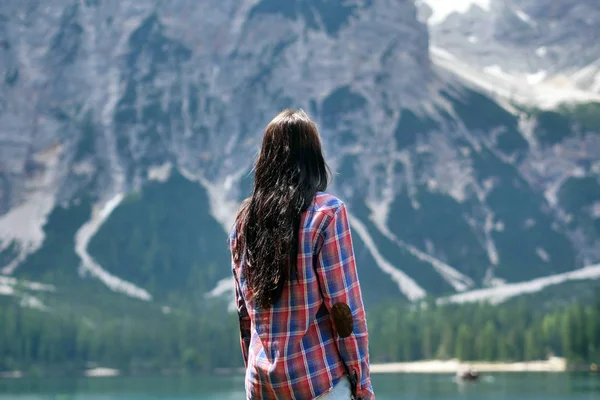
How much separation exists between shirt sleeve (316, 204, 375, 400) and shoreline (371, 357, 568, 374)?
16053 cm

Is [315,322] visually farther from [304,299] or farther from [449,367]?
[449,367]

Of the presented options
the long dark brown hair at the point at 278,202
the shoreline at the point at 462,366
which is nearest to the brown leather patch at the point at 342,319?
the long dark brown hair at the point at 278,202

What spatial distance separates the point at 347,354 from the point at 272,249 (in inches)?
44.7

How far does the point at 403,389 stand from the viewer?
407 ft

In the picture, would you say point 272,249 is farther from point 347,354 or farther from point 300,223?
point 347,354

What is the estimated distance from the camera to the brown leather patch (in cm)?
912

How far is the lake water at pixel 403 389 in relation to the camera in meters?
109

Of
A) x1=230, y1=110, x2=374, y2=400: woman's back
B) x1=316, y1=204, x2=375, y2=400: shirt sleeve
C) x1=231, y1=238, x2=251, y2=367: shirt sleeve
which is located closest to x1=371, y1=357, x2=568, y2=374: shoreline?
x1=231, y1=238, x2=251, y2=367: shirt sleeve

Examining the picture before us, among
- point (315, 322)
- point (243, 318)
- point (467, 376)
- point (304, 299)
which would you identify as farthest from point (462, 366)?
point (304, 299)

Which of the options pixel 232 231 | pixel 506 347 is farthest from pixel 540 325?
pixel 232 231

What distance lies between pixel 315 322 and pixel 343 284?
0.46 m

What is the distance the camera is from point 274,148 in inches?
389

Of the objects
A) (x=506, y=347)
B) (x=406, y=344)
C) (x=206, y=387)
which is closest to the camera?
(x=206, y=387)

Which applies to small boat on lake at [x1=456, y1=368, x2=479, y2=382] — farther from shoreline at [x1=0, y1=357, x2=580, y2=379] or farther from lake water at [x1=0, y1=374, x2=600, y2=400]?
shoreline at [x1=0, y1=357, x2=580, y2=379]
